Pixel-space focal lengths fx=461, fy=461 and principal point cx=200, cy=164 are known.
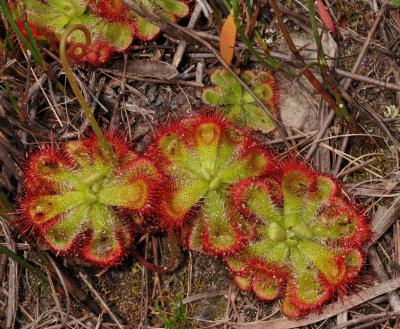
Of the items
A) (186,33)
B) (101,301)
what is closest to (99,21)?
(186,33)

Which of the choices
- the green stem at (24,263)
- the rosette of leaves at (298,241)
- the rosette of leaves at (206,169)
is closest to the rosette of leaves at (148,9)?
the rosette of leaves at (206,169)

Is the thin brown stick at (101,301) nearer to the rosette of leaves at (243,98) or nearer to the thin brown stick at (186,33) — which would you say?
the rosette of leaves at (243,98)

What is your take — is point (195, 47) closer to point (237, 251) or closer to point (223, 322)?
point (237, 251)

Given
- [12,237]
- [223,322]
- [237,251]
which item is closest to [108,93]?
Answer: [12,237]

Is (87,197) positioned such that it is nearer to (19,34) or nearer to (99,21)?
(19,34)

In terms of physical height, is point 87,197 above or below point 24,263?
above

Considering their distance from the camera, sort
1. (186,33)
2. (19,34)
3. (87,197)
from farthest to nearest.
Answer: (186,33) < (87,197) < (19,34)

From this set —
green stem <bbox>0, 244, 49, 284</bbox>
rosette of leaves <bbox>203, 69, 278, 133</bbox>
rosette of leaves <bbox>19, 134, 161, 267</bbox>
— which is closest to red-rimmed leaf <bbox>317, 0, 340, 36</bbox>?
rosette of leaves <bbox>203, 69, 278, 133</bbox>
